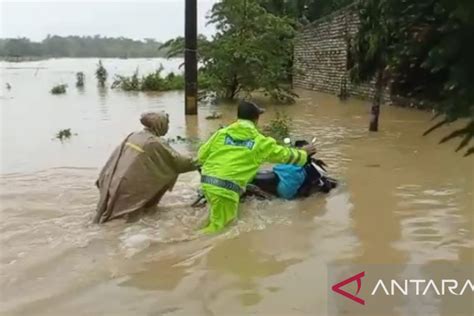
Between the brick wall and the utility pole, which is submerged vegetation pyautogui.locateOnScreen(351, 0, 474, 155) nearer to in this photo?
the utility pole

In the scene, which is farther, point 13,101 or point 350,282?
point 13,101

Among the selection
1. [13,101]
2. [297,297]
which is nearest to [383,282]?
[297,297]

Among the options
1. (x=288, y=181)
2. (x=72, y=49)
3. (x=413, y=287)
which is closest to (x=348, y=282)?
(x=413, y=287)

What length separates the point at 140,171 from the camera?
648 centimetres

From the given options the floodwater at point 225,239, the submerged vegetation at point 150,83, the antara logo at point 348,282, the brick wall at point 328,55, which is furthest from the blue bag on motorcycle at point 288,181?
the submerged vegetation at point 150,83

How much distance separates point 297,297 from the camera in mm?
4613

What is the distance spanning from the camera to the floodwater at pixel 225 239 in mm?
4738

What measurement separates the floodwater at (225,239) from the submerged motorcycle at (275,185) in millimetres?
143

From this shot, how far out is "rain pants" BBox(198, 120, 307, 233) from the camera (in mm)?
6168

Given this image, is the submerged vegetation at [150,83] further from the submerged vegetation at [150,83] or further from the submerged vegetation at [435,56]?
the submerged vegetation at [435,56]

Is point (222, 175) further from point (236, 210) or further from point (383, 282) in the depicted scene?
point (383, 282)

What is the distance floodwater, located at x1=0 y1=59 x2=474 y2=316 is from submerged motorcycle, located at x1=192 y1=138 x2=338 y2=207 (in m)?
0.14

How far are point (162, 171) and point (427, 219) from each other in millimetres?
2623

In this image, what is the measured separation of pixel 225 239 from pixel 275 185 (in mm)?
1539
